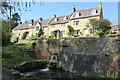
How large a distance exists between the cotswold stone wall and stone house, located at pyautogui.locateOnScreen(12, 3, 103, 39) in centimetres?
1226

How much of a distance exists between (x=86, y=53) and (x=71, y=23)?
2128 centimetres

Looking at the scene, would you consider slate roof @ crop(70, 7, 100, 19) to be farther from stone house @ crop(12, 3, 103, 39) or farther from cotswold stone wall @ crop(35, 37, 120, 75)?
cotswold stone wall @ crop(35, 37, 120, 75)

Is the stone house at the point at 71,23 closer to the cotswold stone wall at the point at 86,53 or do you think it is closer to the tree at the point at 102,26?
the tree at the point at 102,26

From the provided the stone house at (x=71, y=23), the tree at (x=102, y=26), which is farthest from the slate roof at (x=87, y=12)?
the tree at (x=102, y=26)

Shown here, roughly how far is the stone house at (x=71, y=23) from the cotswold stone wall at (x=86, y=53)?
1226 cm

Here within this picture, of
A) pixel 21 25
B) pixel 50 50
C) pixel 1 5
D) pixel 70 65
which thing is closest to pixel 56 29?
pixel 21 25

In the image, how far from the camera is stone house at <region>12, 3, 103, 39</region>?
35.9 metres

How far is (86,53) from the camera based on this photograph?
1778 cm

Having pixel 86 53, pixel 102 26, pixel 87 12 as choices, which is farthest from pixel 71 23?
pixel 86 53

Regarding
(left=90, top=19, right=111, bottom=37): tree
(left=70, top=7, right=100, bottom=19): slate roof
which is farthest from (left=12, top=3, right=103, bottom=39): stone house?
(left=90, top=19, right=111, bottom=37): tree

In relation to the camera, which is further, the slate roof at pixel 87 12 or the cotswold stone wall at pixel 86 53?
the slate roof at pixel 87 12

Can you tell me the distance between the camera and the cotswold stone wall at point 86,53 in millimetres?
14211

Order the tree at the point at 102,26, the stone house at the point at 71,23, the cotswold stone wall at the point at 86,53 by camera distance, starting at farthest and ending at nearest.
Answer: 1. the stone house at the point at 71,23
2. the tree at the point at 102,26
3. the cotswold stone wall at the point at 86,53

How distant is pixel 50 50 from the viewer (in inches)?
862
